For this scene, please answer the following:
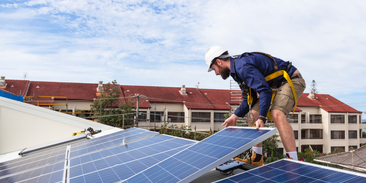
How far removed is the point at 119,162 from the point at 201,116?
35.7m

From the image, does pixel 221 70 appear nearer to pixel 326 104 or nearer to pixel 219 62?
pixel 219 62

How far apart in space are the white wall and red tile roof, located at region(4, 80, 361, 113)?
2655cm

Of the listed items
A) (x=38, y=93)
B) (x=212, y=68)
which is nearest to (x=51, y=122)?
(x=212, y=68)

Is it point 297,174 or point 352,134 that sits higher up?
point 297,174

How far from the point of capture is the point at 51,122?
9609mm

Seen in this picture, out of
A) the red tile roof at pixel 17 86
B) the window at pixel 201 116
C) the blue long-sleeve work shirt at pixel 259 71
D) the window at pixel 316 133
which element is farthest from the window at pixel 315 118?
the blue long-sleeve work shirt at pixel 259 71

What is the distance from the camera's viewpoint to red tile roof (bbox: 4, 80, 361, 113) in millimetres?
35188

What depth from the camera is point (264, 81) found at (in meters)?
3.05

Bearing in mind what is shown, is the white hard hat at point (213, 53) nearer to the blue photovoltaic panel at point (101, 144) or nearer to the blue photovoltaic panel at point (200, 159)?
the blue photovoltaic panel at point (200, 159)

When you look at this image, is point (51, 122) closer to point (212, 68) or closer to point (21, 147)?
point (21, 147)

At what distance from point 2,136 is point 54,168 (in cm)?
669

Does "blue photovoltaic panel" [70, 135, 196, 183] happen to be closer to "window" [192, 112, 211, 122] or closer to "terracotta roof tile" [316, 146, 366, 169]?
"terracotta roof tile" [316, 146, 366, 169]

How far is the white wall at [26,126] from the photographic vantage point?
895 centimetres

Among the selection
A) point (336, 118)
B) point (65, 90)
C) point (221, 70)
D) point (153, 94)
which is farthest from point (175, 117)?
point (221, 70)
